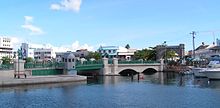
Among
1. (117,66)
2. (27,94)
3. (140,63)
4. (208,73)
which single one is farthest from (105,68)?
(27,94)

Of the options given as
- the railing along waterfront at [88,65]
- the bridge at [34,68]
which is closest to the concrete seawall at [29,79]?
the bridge at [34,68]

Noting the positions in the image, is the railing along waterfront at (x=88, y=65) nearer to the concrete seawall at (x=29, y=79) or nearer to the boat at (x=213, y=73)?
the concrete seawall at (x=29, y=79)

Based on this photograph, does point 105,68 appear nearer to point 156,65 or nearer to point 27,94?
point 156,65

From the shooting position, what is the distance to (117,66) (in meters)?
137

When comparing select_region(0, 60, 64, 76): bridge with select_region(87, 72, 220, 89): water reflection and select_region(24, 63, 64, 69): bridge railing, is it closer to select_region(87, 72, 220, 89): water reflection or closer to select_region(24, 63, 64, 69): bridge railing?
select_region(24, 63, 64, 69): bridge railing

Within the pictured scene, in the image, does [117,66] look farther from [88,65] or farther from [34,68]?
[34,68]

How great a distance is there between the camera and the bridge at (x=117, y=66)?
410 ft

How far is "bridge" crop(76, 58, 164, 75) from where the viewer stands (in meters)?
125

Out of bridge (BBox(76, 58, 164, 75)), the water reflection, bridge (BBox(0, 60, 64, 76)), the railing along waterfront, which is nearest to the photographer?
the water reflection

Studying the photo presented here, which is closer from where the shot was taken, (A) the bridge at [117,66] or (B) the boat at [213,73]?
(B) the boat at [213,73]

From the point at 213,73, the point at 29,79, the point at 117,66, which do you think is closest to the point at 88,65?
the point at 117,66

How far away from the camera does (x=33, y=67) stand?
10162 cm

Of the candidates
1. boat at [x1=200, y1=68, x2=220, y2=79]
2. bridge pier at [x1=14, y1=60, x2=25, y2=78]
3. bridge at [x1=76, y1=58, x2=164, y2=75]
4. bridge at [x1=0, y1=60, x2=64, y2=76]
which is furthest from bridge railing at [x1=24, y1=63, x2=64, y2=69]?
boat at [x1=200, y1=68, x2=220, y2=79]

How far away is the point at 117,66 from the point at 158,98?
3074 inches
